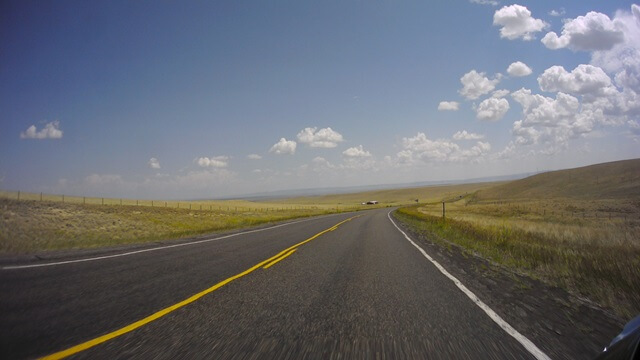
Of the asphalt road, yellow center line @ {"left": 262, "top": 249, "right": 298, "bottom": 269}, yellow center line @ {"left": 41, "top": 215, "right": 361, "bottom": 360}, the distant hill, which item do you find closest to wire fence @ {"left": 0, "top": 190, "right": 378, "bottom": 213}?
yellow center line @ {"left": 262, "top": 249, "right": 298, "bottom": 269}

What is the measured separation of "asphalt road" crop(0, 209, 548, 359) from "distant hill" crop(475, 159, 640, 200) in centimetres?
5529

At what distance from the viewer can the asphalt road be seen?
12.0 ft

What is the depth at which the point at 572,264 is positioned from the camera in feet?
26.0

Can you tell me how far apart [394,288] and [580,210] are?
36.5m

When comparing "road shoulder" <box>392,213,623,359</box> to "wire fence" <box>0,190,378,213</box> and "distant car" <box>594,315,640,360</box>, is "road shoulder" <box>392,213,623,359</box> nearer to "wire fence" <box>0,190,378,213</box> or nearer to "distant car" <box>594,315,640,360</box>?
"distant car" <box>594,315,640,360</box>

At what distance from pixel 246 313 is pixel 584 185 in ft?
270

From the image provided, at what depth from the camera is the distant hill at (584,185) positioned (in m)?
53.7

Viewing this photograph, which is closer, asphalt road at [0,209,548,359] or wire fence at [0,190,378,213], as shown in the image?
asphalt road at [0,209,548,359]

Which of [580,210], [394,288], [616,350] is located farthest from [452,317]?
[580,210]

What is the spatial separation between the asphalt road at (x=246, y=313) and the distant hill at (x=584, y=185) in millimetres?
55295

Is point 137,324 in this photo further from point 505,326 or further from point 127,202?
point 127,202

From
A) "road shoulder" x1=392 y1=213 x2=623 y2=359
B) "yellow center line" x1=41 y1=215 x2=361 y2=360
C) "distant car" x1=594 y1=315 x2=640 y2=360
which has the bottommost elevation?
"road shoulder" x1=392 y1=213 x2=623 y2=359

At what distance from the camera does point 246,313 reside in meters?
4.86

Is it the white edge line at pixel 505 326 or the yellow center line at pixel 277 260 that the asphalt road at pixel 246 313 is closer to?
the white edge line at pixel 505 326
